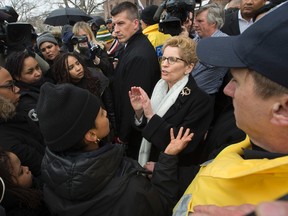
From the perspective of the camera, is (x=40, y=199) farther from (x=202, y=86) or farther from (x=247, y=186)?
(x=202, y=86)

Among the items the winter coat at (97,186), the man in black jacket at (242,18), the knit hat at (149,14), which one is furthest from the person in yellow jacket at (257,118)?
the knit hat at (149,14)

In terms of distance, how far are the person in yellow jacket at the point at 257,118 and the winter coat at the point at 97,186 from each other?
0.36 m

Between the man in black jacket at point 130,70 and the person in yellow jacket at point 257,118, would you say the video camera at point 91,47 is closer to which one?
the man in black jacket at point 130,70

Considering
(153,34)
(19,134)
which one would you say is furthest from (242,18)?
(19,134)

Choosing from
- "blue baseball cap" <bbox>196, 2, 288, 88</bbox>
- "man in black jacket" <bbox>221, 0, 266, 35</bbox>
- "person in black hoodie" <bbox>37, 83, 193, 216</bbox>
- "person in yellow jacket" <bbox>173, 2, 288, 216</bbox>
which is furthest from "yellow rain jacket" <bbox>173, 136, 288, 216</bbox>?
"man in black jacket" <bbox>221, 0, 266, 35</bbox>

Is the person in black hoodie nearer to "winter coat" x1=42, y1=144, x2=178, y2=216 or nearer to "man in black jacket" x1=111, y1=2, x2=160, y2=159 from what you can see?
"winter coat" x1=42, y1=144, x2=178, y2=216

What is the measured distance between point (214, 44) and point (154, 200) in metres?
0.82

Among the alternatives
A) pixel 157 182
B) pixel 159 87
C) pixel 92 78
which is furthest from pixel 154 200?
pixel 92 78

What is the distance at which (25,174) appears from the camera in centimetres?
172

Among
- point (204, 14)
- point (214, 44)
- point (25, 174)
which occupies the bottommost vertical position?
point (25, 174)

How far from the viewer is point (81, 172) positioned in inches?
49.4

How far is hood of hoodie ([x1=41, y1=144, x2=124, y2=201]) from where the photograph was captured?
4.13ft

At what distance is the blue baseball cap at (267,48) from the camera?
0.77 m

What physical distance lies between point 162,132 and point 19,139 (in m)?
1.11
